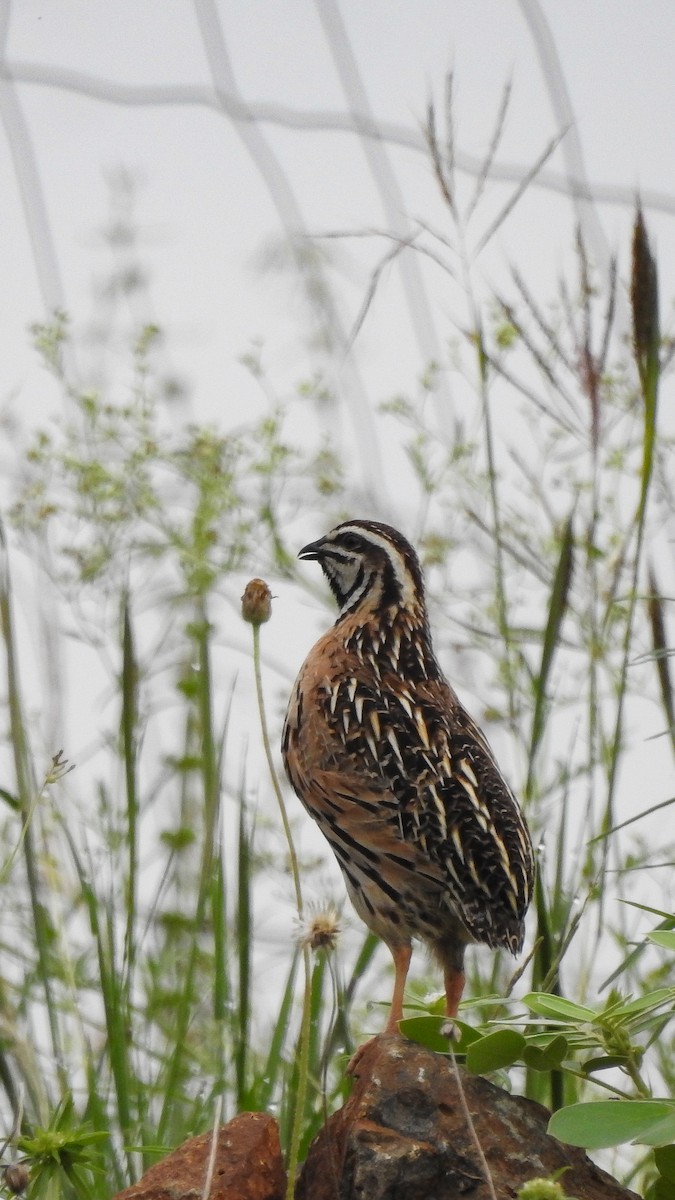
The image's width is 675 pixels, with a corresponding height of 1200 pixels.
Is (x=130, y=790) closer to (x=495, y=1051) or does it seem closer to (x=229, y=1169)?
(x=229, y=1169)

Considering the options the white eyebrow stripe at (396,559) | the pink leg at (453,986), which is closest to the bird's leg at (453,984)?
the pink leg at (453,986)

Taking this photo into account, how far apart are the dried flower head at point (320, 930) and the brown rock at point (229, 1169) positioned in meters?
Answer: 0.47

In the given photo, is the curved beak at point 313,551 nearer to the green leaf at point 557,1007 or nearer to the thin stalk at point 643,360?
the thin stalk at point 643,360

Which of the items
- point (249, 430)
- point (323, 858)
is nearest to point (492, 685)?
point (323, 858)

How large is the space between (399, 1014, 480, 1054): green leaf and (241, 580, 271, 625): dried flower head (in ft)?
3.43

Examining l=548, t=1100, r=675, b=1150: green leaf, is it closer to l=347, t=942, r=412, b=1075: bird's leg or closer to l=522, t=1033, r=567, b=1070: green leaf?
l=522, t=1033, r=567, b=1070: green leaf

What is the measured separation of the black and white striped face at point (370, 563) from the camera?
5336 mm

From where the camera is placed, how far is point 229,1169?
3443 millimetres

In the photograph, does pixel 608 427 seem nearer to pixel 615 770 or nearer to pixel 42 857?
pixel 615 770

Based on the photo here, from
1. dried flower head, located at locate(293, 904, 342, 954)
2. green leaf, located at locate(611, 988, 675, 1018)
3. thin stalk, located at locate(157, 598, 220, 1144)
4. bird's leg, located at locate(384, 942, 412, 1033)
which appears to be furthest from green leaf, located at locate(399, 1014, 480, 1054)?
thin stalk, located at locate(157, 598, 220, 1144)

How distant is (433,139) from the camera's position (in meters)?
4.89

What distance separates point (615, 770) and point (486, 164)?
1.89 meters

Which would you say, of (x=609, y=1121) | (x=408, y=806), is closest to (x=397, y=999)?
(x=408, y=806)

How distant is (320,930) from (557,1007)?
0.49 meters
